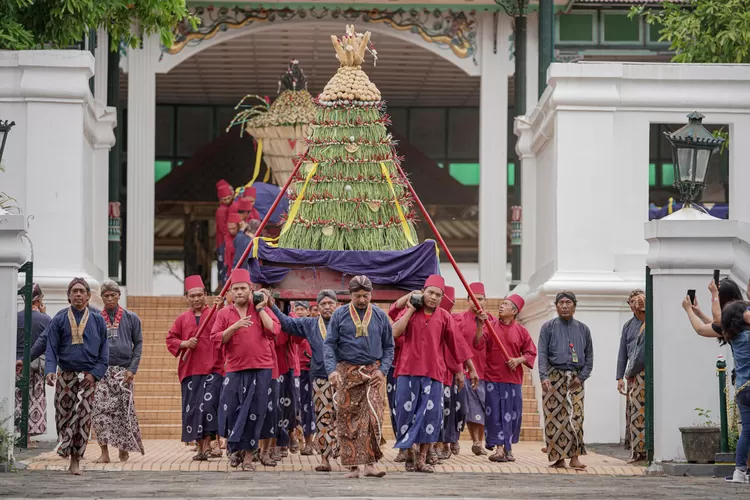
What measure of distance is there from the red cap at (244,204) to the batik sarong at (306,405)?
18.5 ft

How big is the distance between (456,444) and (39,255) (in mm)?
5215

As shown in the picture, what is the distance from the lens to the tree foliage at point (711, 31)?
58.7 ft

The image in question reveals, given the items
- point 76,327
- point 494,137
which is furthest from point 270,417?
point 494,137

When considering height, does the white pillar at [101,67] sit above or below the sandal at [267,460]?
above

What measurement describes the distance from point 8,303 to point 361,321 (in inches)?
109

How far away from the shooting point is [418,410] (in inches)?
488

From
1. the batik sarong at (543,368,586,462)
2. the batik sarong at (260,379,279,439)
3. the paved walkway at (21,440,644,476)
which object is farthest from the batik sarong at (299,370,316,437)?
the batik sarong at (543,368,586,462)

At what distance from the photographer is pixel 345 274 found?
14125 mm

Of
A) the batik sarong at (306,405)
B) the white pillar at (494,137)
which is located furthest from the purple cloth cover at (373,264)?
the white pillar at (494,137)

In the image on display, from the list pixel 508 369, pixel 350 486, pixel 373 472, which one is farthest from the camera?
pixel 508 369

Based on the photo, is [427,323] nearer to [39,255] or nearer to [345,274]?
[345,274]

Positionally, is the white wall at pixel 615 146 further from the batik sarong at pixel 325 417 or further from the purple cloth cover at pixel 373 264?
the batik sarong at pixel 325 417

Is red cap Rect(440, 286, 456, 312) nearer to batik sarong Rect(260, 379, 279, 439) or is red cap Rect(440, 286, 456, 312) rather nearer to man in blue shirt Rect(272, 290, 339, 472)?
man in blue shirt Rect(272, 290, 339, 472)

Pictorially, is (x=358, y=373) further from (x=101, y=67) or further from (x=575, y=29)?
(x=575, y=29)
